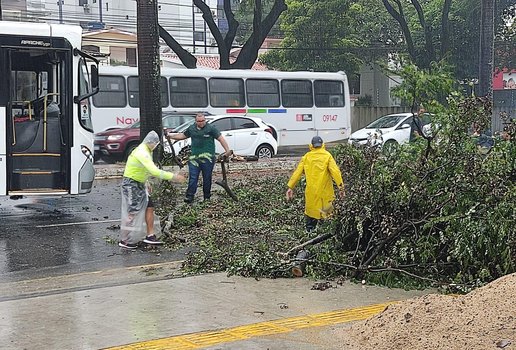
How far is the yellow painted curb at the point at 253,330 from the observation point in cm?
587

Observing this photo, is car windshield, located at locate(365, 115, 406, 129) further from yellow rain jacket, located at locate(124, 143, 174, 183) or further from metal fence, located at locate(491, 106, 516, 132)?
yellow rain jacket, located at locate(124, 143, 174, 183)

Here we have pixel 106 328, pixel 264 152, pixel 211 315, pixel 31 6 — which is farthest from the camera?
pixel 31 6

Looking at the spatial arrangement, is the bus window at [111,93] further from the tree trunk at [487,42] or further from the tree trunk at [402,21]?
the tree trunk at [402,21]

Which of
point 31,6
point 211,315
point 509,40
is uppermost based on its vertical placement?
point 31,6

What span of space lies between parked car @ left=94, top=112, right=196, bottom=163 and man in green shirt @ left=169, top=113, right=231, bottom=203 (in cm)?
947

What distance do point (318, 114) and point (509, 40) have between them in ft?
41.5

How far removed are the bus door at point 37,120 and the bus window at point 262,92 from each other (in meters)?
15.9

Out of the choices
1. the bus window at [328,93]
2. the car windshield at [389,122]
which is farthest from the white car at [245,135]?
the bus window at [328,93]

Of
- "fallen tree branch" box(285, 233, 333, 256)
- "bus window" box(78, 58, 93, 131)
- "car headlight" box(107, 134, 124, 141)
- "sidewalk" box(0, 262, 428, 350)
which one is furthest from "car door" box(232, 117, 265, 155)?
"sidewalk" box(0, 262, 428, 350)

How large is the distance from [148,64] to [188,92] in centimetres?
1173

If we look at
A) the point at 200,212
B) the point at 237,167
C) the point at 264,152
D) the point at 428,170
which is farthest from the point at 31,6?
the point at 428,170

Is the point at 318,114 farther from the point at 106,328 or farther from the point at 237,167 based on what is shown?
the point at 106,328

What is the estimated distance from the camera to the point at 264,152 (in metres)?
25.0

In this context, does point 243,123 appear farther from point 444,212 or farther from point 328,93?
point 444,212
